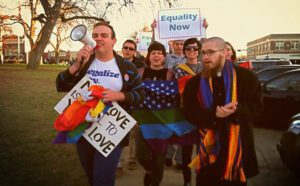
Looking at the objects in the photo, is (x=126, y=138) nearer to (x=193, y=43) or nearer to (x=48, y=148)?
(x=193, y=43)

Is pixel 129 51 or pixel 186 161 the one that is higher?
pixel 129 51

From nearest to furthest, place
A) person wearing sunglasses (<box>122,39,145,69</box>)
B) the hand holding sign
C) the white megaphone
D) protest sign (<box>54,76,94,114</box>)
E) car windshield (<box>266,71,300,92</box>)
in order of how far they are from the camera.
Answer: the white megaphone < protest sign (<box>54,76,94,114</box>) < person wearing sunglasses (<box>122,39,145,69</box>) < the hand holding sign < car windshield (<box>266,71,300,92</box>)

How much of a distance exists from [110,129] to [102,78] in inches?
19.4

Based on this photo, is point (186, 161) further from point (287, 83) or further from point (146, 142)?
point (287, 83)

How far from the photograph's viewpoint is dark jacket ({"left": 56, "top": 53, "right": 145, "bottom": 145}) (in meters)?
3.76

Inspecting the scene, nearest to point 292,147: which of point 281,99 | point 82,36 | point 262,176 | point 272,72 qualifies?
point 262,176

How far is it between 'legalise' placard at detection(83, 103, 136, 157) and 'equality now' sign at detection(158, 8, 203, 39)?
3.95 metres

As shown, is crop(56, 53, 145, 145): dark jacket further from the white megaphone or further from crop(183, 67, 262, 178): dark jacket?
crop(183, 67, 262, 178): dark jacket

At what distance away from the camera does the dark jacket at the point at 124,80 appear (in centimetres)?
376

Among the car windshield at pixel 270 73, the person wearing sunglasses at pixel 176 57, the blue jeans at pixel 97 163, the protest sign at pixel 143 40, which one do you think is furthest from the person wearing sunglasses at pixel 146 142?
the car windshield at pixel 270 73

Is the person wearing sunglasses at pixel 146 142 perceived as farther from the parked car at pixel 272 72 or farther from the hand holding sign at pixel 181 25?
the parked car at pixel 272 72

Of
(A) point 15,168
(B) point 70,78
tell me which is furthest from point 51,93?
(B) point 70,78

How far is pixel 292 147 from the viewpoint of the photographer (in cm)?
539

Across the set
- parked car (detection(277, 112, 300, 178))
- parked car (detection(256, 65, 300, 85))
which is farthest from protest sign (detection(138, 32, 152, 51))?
parked car (detection(277, 112, 300, 178))
